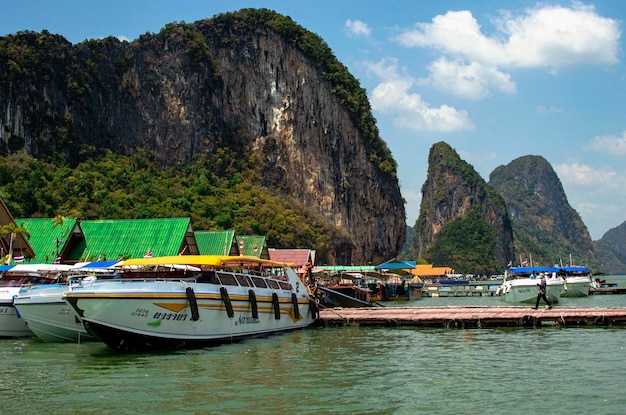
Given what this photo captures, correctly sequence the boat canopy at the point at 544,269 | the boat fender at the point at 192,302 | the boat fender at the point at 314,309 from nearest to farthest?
the boat fender at the point at 192,302 < the boat fender at the point at 314,309 < the boat canopy at the point at 544,269

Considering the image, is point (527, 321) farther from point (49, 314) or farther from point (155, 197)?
point (155, 197)

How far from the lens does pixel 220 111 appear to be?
401 feet

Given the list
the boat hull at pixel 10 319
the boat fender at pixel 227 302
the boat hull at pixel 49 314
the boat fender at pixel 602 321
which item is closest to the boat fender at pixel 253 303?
the boat fender at pixel 227 302

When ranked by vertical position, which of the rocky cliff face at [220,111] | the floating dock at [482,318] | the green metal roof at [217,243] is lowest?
the floating dock at [482,318]

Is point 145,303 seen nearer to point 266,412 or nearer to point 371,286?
point 266,412

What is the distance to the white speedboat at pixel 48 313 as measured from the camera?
74.9 feet

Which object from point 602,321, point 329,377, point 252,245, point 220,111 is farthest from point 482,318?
point 220,111

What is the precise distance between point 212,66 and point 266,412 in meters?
114

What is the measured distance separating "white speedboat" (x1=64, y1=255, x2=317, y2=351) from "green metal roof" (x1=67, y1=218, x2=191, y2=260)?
21869 mm

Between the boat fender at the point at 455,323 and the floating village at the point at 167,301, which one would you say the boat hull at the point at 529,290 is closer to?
the floating village at the point at 167,301

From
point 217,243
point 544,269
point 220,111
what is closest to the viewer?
point 217,243

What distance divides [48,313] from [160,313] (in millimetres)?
5208

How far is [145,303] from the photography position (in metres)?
20.0

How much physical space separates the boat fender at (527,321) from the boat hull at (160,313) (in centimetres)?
1173
